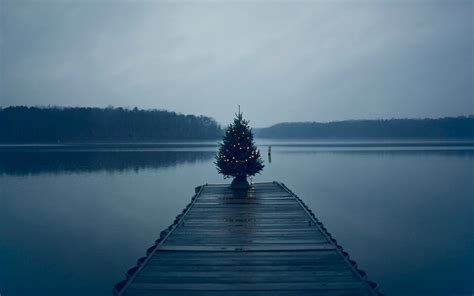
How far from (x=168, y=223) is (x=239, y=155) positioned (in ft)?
9.84

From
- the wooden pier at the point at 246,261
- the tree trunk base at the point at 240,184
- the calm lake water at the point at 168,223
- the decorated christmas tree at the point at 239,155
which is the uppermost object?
the decorated christmas tree at the point at 239,155

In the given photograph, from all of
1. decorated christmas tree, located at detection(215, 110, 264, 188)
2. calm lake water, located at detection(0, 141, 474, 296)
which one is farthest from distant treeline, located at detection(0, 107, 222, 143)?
decorated christmas tree, located at detection(215, 110, 264, 188)

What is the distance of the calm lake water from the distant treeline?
51612 mm

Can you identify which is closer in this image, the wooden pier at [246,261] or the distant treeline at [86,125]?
the wooden pier at [246,261]

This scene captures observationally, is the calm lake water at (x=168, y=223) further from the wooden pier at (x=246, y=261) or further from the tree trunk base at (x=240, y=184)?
the tree trunk base at (x=240, y=184)

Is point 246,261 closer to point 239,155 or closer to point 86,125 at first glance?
point 239,155

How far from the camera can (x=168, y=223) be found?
39.4 feet

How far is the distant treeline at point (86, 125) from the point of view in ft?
228

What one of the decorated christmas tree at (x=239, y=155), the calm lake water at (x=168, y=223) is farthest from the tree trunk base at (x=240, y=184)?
the calm lake water at (x=168, y=223)

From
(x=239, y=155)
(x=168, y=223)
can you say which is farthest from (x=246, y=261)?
(x=239, y=155)

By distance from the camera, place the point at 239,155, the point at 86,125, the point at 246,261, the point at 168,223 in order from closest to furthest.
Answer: the point at 246,261
the point at 168,223
the point at 239,155
the point at 86,125

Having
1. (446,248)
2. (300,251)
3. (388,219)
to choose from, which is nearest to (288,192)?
(388,219)

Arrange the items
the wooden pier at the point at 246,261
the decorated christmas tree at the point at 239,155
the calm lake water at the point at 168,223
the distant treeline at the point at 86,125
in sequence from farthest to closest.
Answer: the distant treeline at the point at 86,125, the decorated christmas tree at the point at 239,155, the calm lake water at the point at 168,223, the wooden pier at the point at 246,261

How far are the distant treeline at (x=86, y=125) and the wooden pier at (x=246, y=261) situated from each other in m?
68.8
